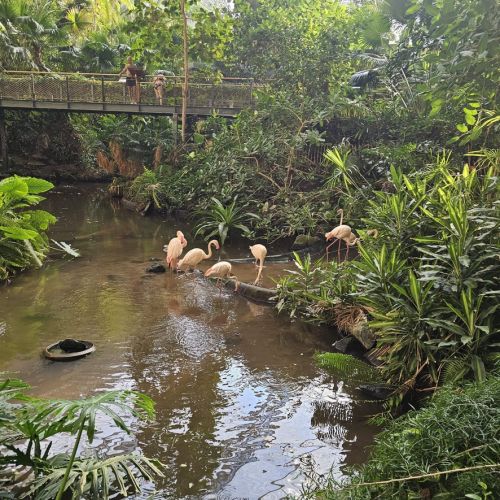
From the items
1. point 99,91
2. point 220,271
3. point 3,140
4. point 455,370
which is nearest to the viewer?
point 455,370

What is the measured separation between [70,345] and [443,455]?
12.2 ft

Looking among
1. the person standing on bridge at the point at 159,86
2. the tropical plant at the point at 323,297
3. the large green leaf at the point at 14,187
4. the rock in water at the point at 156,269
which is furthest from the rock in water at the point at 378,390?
the person standing on bridge at the point at 159,86

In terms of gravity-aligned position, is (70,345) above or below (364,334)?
below

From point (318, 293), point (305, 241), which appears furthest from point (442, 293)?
point (305, 241)

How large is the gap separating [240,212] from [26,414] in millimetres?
8334

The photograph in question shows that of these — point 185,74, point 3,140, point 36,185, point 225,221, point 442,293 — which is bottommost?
point 225,221

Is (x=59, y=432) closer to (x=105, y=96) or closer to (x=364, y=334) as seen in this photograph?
(x=364, y=334)

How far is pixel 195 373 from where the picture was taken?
468 centimetres

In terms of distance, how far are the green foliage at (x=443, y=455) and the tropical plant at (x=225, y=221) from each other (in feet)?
24.4

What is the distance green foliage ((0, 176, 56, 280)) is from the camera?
7.05 meters

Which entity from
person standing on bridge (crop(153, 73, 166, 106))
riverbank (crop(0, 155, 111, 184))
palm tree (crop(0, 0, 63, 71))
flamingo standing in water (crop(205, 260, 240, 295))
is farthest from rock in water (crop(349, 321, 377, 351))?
palm tree (crop(0, 0, 63, 71))

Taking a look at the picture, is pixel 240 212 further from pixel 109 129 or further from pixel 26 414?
pixel 109 129

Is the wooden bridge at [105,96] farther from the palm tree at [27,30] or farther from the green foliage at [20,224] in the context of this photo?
the green foliage at [20,224]

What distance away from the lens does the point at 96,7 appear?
2083cm
